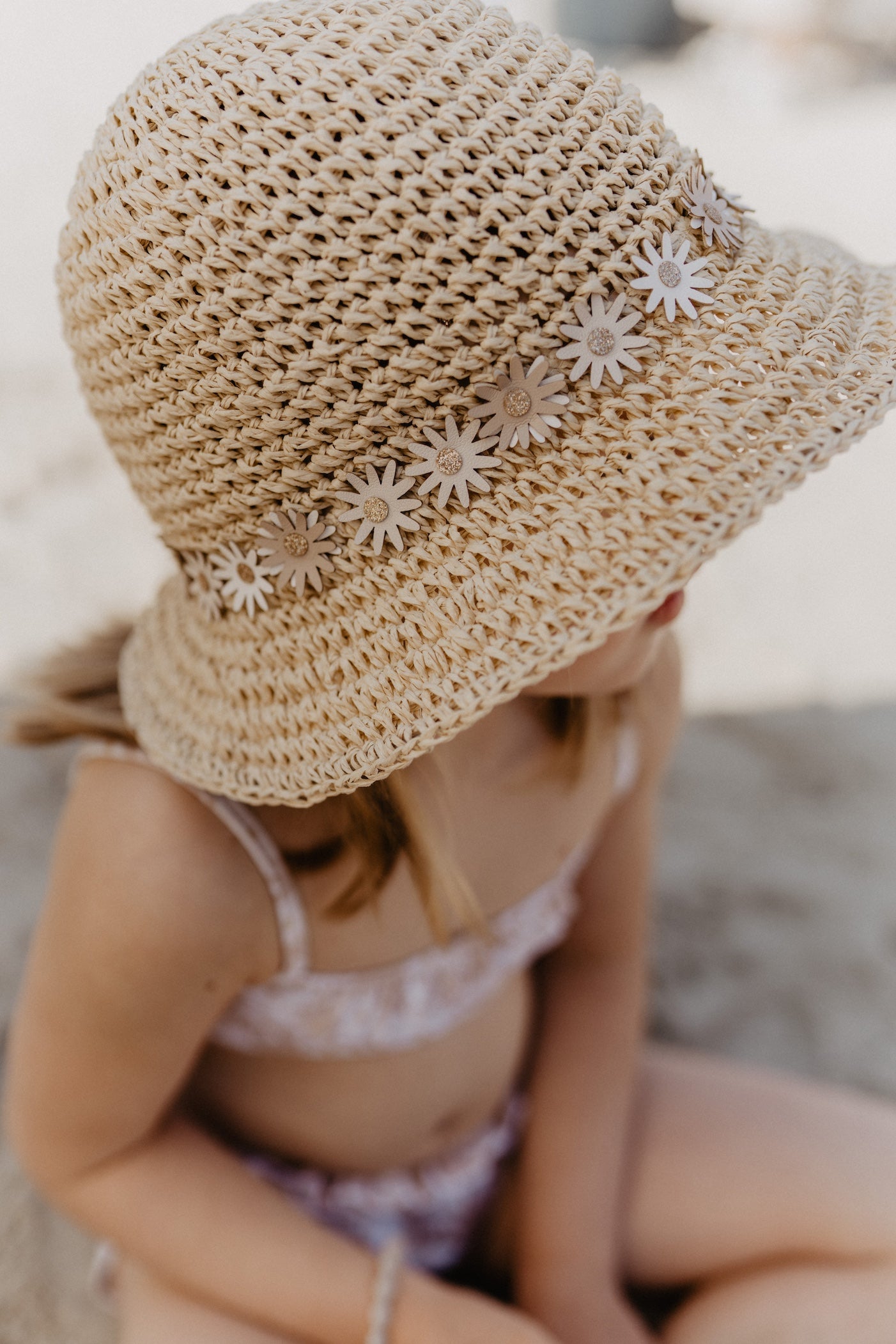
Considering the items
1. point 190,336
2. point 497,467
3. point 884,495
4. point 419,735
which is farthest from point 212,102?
point 884,495

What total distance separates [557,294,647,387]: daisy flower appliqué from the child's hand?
0.80 meters

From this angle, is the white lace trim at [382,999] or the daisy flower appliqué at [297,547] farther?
the white lace trim at [382,999]

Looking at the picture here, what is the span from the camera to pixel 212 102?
0.65 meters

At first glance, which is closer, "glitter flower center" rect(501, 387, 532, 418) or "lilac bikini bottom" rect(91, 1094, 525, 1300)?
"glitter flower center" rect(501, 387, 532, 418)

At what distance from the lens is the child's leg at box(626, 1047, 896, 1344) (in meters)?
1.07

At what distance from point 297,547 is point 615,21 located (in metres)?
5.51

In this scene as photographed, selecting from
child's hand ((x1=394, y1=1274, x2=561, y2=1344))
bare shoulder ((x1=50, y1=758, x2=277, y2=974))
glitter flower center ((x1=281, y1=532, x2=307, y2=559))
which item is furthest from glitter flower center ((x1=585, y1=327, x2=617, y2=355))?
child's hand ((x1=394, y1=1274, x2=561, y2=1344))

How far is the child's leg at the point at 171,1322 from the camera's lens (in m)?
0.96

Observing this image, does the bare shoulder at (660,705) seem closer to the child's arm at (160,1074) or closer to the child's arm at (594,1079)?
the child's arm at (594,1079)

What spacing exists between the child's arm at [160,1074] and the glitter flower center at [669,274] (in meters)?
0.51

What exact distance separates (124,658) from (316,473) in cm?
35

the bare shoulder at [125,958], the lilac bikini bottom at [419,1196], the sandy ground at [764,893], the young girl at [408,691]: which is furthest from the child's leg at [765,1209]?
the bare shoulder at [125,958]

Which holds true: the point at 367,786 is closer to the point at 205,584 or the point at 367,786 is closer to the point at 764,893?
the point at 205,584

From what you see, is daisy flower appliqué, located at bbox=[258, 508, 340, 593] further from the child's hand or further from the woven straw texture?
the child's hand
